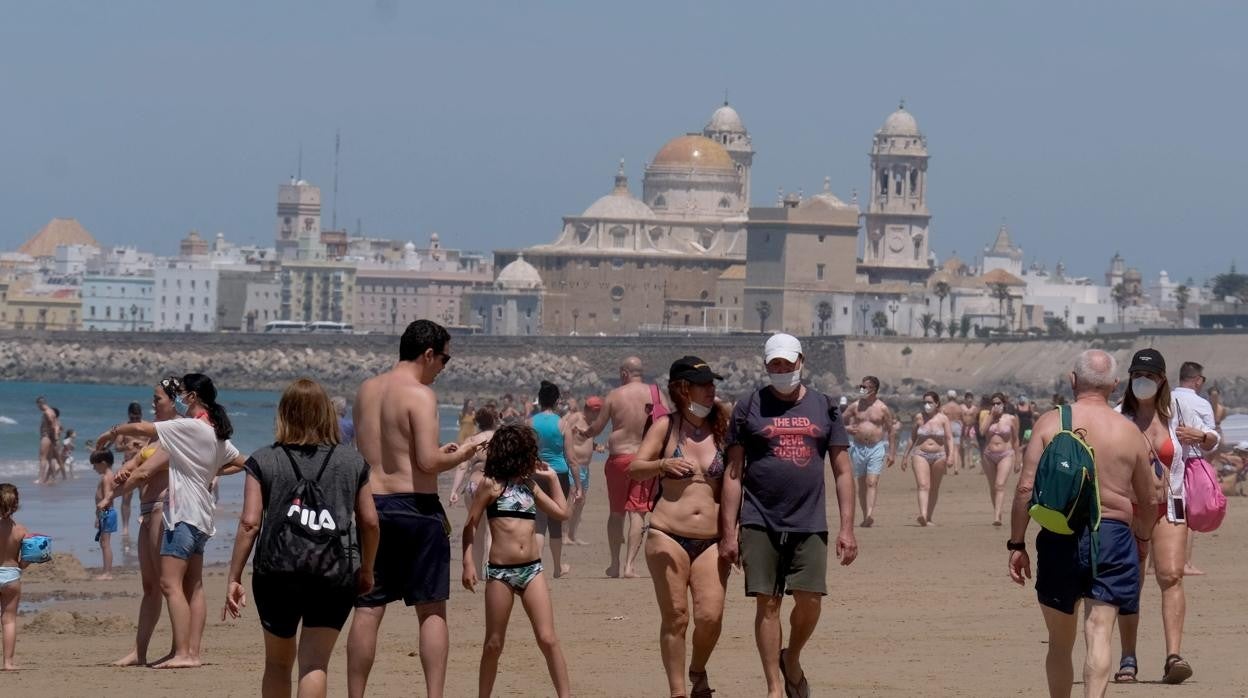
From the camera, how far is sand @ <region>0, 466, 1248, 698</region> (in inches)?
324

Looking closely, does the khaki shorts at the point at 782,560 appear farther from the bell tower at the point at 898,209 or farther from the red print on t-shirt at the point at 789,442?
the bell tower at the point at 898,209

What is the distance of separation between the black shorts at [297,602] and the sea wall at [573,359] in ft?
278

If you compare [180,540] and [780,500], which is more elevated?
[780,500]

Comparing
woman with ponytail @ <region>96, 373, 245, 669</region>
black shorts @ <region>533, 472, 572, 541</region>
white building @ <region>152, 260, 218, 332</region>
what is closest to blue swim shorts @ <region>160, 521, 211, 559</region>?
woman with ponytail @ <region>96, 373, 245, 669</region>

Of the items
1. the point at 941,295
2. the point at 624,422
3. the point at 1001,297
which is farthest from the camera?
the point at 1001,297

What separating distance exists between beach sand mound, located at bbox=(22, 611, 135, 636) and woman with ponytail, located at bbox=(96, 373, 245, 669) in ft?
6.15

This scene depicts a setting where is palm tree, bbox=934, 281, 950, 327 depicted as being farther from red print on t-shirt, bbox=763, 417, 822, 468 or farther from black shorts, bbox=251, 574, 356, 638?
black shorts, bbox=251, 574, 356, 638

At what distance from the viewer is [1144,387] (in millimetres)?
8023

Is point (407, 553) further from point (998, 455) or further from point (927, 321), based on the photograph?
point (927, 321)

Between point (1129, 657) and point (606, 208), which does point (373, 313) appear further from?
point (1129, 657)

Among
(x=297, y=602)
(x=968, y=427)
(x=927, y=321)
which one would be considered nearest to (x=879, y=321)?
(x=927, y=321)

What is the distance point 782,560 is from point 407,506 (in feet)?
4.18

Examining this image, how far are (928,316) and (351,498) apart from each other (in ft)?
337

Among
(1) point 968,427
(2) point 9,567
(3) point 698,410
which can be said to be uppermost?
(3) point 698,410
